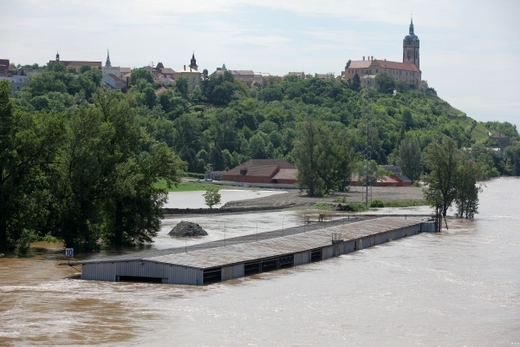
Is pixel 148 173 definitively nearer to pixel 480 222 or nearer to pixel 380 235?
pixel 380 235

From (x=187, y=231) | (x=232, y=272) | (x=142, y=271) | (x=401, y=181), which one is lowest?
(x=232, y=272)

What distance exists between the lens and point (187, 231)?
75875 mm

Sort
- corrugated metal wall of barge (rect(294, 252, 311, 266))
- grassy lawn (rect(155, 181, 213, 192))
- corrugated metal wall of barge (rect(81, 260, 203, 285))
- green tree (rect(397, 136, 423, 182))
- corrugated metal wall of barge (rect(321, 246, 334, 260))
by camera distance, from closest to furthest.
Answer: corrugated metal wall of barge (rect(81, 260, 203, 285)) → corrugated metal wall of barge (rect(294, 252, 311, 266)) → corrugated metal wall of barge (rect(321, 246, 334, 260)) → grassy lawn (rect(155, 181, 213, 192)) → green tree (rect(397, 136, 423, 182))

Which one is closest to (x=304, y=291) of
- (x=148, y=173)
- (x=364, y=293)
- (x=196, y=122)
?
(x=364, y=293)

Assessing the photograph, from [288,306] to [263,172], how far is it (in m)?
113

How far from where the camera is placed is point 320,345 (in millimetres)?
40062

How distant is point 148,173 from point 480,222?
41.5 meters

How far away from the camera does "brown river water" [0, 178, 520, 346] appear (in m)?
41.1

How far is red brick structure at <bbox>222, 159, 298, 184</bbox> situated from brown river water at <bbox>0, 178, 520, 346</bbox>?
91461 mm

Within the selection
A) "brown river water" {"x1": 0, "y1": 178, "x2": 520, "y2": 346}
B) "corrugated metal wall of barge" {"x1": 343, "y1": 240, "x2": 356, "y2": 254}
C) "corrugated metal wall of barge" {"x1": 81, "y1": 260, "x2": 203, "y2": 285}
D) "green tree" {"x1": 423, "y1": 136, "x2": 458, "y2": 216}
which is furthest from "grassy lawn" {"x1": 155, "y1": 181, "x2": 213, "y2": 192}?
"corrugated metal wall of barge" {"x1": 81, "y1": 260, "x2": 203, "y2": 285}

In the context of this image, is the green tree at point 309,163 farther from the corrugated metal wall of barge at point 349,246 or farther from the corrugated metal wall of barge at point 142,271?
the corrugated metal wall of barge at point 142,271

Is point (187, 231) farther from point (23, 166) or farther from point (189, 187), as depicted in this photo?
point (189, 187)

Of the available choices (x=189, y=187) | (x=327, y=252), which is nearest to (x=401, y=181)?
(x=189, y=187)

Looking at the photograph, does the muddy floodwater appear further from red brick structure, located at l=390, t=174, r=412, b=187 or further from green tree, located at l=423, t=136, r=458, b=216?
red brick structure, located at l=390, t=174, r=412, b=187
